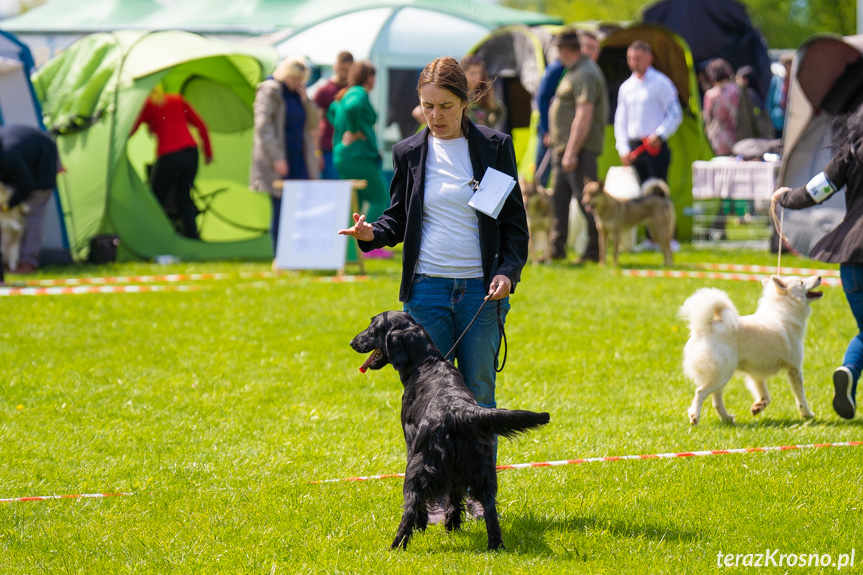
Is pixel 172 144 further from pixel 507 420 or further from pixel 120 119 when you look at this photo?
pixel 507 420

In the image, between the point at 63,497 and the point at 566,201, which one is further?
the point at 566,201

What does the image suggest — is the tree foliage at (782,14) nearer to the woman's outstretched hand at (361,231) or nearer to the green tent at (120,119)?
the green tent at (120,119)

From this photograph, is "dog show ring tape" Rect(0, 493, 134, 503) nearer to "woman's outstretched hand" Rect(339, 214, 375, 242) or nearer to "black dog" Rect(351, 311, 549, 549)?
"black dog" Rect(351, 311, 549, 549)

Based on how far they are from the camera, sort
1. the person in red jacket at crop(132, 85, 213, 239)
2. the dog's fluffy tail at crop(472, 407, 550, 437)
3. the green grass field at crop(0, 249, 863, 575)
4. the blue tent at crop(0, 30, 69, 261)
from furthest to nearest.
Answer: the person in red jacket at crop(132, 85, 213, 239) → the blue tent at crop(0, 30, 69, 261) → the green grass field at crop(0, 249, 863, 575) → the dog's fluffy tail at crop(472, 407, 550, 437)

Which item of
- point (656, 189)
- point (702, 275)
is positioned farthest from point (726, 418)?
point (656, 189)

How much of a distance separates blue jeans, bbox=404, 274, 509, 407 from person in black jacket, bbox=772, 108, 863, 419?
82.0 inches

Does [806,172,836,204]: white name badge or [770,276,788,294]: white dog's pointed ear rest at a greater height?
[806,172,836,204]: white name badge

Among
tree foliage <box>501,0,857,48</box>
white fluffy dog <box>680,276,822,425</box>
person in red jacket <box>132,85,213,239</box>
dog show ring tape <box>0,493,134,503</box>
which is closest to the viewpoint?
dog show ring tape <box>0,493,134,503</box>

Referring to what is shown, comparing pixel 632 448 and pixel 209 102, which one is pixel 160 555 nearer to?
pixel 632 448

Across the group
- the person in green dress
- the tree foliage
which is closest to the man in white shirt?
the person in green dress

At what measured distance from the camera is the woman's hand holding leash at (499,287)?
3674 millimetres

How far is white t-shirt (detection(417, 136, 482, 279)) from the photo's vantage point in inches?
149

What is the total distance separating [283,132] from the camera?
11.0 m

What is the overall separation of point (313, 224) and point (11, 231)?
353 cm
